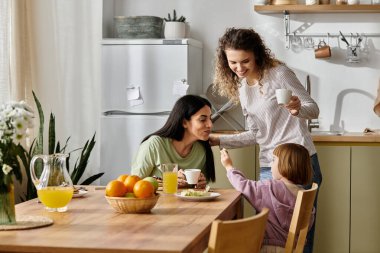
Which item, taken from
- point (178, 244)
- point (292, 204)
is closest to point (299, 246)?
point (292, 204)

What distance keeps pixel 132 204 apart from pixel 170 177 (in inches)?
23.6

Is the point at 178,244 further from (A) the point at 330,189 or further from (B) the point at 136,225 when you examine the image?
(A) the point at 330,189

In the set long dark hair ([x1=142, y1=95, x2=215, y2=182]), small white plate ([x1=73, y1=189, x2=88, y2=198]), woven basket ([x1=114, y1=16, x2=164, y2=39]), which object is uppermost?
woven basket ([x1=114, y1=16, x2=164, y2=39])

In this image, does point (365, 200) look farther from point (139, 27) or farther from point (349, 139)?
point (139, 27)

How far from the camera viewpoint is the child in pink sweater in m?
3.27

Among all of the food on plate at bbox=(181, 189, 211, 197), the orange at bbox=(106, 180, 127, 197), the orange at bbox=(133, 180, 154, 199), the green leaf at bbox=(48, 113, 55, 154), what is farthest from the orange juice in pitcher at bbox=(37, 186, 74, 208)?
the green leaf at bbox=(48, 113, 55, 154)

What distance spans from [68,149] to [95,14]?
1.02 metres

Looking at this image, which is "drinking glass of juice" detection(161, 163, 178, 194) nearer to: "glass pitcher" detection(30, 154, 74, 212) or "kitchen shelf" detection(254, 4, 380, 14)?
"glass pitcher" detection(30, 154, 74, 212)

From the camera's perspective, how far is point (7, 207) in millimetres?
2482

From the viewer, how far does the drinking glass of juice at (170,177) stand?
10.9 ft

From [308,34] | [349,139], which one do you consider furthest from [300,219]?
[308,34]

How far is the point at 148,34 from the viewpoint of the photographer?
18.2 ft

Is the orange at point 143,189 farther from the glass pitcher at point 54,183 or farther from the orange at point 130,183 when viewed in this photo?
the glass pitcher at point 54,183

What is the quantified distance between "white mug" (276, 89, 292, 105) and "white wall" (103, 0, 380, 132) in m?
2.26
